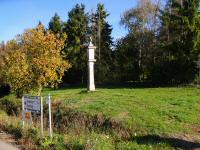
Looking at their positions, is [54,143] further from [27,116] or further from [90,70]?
[90,70]

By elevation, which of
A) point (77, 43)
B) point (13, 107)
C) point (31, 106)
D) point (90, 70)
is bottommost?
point (13, 107)

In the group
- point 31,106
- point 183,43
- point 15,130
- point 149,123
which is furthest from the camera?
point 183,43

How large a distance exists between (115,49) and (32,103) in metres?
54.4

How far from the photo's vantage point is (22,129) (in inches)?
556

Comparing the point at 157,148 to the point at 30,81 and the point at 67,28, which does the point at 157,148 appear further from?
the point at 67,28

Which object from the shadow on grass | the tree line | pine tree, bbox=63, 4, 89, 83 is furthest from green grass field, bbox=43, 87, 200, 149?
pine tree, bbox=63, 4, 89, 83

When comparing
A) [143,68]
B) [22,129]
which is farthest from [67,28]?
[22,129]

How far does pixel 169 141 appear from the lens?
13.9 meters

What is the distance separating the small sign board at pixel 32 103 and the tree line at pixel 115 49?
21.4 metres

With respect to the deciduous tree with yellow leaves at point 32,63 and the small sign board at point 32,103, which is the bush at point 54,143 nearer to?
the small sign board at point 32,103

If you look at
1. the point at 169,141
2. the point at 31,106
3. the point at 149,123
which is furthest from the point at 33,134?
the point at 149,123

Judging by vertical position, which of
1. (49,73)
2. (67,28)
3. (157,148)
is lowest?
(157,148)

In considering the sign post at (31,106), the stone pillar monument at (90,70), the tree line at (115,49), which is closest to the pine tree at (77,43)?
the tree line at (115,49)

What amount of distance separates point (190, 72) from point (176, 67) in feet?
5.96
